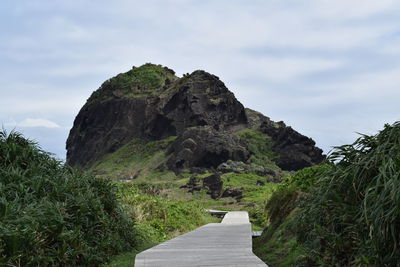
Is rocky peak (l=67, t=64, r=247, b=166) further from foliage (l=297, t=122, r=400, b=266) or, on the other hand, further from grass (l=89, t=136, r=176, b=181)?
foliage (l=297, t=122, r=400, b=266)

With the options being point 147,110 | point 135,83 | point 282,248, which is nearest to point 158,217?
point 282,248

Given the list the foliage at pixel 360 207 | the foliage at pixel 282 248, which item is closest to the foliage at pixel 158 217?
the foliage at pixel 282 248

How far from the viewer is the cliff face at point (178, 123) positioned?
182ft

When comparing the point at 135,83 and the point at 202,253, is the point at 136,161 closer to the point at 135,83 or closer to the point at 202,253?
the point at 135,83

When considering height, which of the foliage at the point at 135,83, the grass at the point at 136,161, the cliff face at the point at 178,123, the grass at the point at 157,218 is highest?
the foliage at the point at 135,83

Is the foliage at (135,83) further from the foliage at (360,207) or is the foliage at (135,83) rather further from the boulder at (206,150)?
the foliage at (360,207)

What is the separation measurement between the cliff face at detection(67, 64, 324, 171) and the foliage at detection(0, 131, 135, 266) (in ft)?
142

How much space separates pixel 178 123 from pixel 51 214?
62.2 metres

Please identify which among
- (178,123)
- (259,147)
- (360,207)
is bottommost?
(360,207)

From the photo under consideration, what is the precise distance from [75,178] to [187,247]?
11.6 feet

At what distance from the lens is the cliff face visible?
55.4 m

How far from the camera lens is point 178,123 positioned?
230 feet

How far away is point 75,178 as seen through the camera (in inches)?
406

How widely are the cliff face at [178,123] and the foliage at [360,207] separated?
47.9 m
